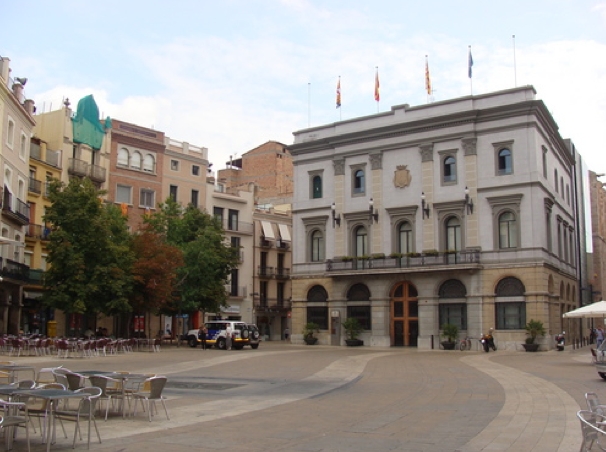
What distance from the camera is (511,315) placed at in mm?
43844

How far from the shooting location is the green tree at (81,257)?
3781 cm

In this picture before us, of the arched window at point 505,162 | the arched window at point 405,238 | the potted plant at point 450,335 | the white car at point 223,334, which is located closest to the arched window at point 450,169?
the arched window at point 505,162

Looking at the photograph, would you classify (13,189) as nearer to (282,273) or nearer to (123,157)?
(123,157)

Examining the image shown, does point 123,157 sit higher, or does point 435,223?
point 123,157

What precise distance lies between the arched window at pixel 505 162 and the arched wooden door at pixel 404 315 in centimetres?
1005

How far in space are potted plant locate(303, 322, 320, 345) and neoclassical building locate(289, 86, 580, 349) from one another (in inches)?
35.8

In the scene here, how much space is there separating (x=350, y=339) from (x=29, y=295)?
22504 millimetres

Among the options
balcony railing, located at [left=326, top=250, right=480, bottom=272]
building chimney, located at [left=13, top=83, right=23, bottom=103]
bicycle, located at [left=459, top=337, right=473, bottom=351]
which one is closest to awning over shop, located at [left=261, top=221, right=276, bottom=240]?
balcony railing, located at [left=326, top=250, right=480, bottom=272]

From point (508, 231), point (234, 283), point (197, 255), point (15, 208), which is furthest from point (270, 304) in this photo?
point (15, 208)

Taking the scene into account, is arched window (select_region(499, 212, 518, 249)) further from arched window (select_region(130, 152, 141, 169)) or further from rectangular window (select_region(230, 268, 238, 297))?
arched window (select_region(130, 152, 141, 169))

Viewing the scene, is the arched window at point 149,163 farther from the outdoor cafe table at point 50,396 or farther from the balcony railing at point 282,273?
the outdoor cafe table at point 50,396

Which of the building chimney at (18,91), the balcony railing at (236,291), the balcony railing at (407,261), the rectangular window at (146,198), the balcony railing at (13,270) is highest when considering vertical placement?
the building chimney at (18,91)

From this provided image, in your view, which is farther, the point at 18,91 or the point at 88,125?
the point at 88,125

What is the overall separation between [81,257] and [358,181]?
22.3 meters
